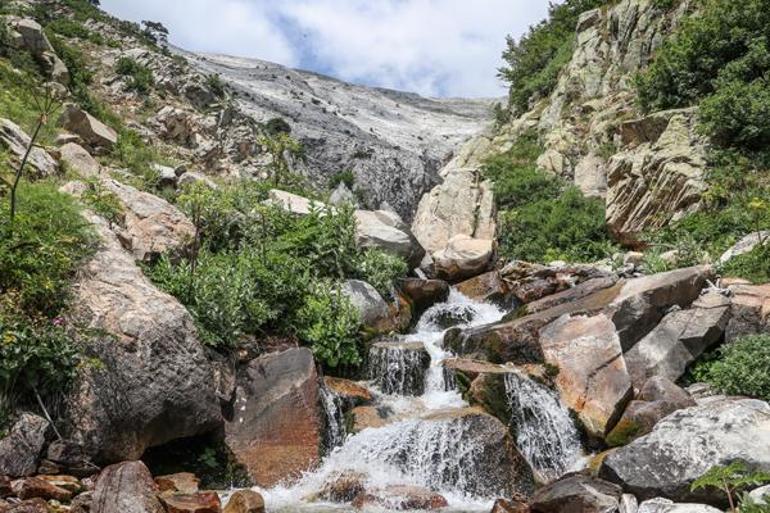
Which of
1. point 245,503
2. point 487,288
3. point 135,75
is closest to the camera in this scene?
point 245,503

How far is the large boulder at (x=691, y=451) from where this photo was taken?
7.61 m

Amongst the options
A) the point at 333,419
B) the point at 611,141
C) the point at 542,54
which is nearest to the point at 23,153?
the point at 333,419

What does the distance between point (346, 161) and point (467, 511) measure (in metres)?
33.0

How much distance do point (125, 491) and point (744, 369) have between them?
9.00 metres

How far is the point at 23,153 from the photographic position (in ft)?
41.4

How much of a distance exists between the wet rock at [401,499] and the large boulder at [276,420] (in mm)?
1367

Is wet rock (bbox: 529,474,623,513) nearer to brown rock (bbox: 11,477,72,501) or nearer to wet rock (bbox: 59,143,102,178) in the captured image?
brown rock (bbox: 11,477,72,501)

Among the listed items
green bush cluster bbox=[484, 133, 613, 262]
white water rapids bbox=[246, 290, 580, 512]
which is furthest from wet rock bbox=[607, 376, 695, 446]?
green bush cluster bbox=[484, 133, 613, 262]

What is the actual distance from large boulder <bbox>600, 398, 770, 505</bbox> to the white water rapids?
77.1 inches

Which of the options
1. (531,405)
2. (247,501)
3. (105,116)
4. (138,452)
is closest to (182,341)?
(138,452)

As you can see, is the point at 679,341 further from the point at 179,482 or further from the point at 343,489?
the point at 179,482

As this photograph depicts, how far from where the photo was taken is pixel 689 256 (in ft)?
47.1

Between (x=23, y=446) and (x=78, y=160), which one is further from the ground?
(x=78, y=160)

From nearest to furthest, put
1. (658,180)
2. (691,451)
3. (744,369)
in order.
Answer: (691,451) → (744,369) → (658,180)
